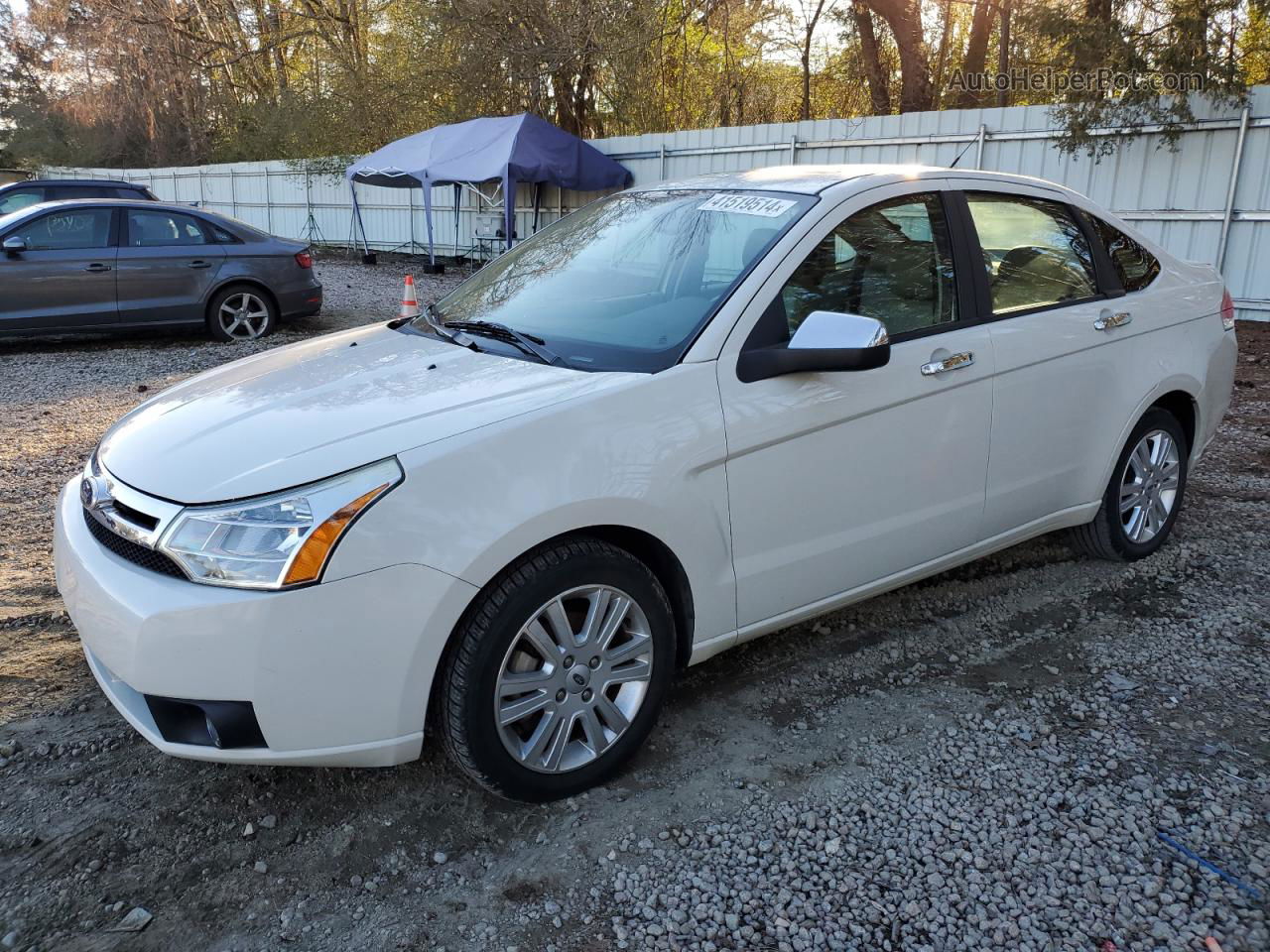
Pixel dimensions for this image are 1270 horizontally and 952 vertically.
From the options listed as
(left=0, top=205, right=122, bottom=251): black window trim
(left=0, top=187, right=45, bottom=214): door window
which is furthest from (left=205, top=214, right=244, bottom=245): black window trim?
(left=0, top=187, right=45, bottom=214): door window

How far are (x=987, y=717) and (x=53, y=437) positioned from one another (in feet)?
20.4

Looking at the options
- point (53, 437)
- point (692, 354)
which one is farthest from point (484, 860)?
point (53, 437)

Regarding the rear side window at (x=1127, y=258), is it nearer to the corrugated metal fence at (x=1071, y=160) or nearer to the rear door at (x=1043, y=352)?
the rear door at (x=1043, y=352)

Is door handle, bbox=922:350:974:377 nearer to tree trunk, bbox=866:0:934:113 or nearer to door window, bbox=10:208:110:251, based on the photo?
door window, bbox=10:208:110:251

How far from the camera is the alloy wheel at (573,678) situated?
8.71 feet

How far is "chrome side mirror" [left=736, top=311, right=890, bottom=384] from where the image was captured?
115 inches

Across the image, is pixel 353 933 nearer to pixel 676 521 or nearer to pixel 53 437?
pixel 676 521

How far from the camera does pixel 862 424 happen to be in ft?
10.6

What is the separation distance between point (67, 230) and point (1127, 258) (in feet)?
30.7

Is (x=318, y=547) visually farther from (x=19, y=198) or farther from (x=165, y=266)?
(x=19, y=198)

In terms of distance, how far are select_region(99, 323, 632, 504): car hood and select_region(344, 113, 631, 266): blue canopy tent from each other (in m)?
14.8

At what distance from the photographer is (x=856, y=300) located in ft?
11.0

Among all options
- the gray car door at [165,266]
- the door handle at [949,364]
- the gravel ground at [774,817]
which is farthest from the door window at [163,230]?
the door handle at [949,364]

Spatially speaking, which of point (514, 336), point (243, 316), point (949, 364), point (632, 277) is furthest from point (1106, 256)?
point (243, 316)
